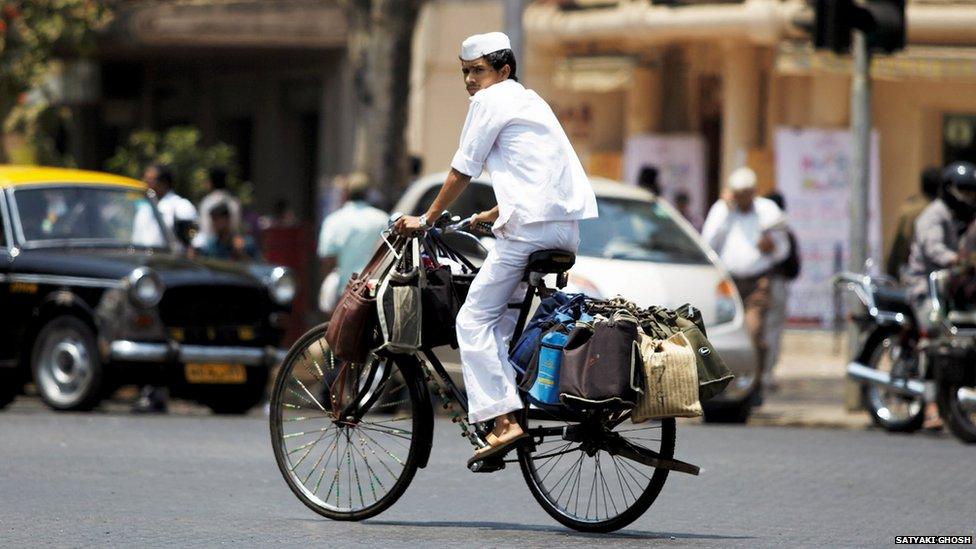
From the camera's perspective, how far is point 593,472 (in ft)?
27.1

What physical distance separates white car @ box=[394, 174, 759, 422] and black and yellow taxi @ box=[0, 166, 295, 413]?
4.81 feet

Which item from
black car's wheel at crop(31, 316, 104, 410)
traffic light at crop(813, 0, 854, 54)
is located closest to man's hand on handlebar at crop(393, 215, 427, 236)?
black car's wheel at crop(31, 316, 104, 410)

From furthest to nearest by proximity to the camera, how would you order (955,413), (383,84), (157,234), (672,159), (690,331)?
1. (672,159)
2. (383,84)
3. (157,234)
4. (955,413)
5. (690,331)

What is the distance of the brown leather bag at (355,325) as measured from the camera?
8398 millimetres

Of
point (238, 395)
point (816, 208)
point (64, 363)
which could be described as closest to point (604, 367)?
point (64, 363)

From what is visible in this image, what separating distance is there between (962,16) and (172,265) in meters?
10.4

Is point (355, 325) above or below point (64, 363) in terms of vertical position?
above

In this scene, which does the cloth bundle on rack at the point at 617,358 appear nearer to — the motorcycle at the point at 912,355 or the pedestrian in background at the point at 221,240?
the motorcycle at the point at 912,355

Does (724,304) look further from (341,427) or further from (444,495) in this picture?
(341,427)

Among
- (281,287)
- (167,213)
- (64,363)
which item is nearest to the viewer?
(64,363)

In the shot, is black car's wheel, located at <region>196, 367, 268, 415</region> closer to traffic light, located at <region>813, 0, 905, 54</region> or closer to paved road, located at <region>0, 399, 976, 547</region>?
paved road, located at <region>0, 399, 976, 547</region>

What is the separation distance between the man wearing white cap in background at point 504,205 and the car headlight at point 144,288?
658cm

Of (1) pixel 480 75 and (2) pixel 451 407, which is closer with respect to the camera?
(1) pixel 480 75

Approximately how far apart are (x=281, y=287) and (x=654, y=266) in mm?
2827
